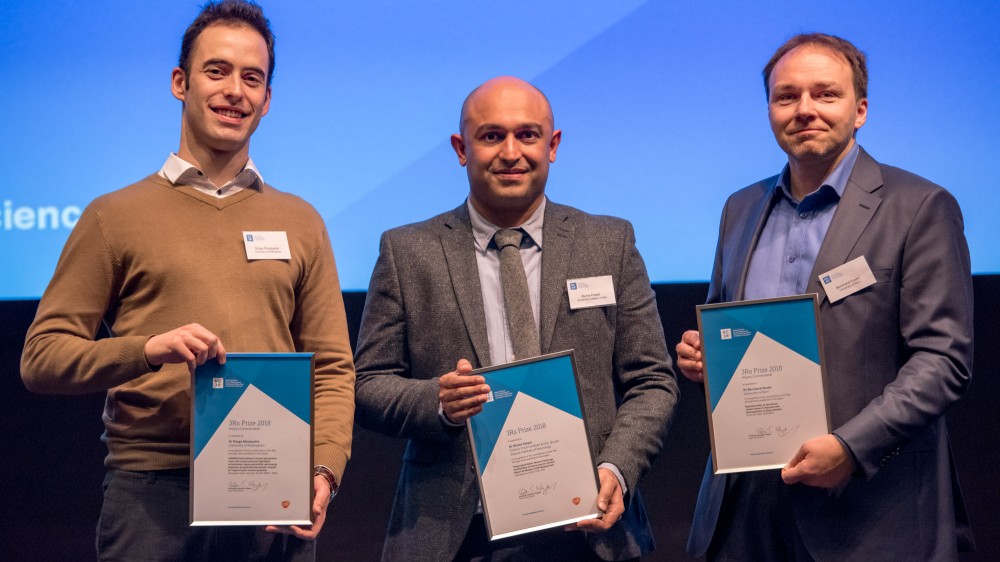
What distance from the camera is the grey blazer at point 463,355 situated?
2.03m

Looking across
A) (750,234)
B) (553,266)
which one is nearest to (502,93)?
(553,266)

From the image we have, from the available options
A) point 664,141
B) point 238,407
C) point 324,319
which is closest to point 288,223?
point 324,319

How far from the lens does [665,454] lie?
12.2ft

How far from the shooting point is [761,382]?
1922 mm

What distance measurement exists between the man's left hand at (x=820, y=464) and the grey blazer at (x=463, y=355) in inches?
12.7

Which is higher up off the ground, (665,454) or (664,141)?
(664,141)

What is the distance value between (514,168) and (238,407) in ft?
2.85

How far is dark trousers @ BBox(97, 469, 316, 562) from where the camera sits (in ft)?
6.03

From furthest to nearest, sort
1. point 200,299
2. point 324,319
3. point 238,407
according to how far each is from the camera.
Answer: point 324,319
point 200,299
point 238,407

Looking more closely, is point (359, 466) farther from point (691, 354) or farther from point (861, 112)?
point (861, 112)

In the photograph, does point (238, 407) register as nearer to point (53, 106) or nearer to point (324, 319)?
point (324, 319)

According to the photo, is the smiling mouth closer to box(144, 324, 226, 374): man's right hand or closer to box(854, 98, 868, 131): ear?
box(144, 324, 226, 374): man's right hand

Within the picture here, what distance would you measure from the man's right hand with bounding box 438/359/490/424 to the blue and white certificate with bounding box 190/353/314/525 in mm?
286
